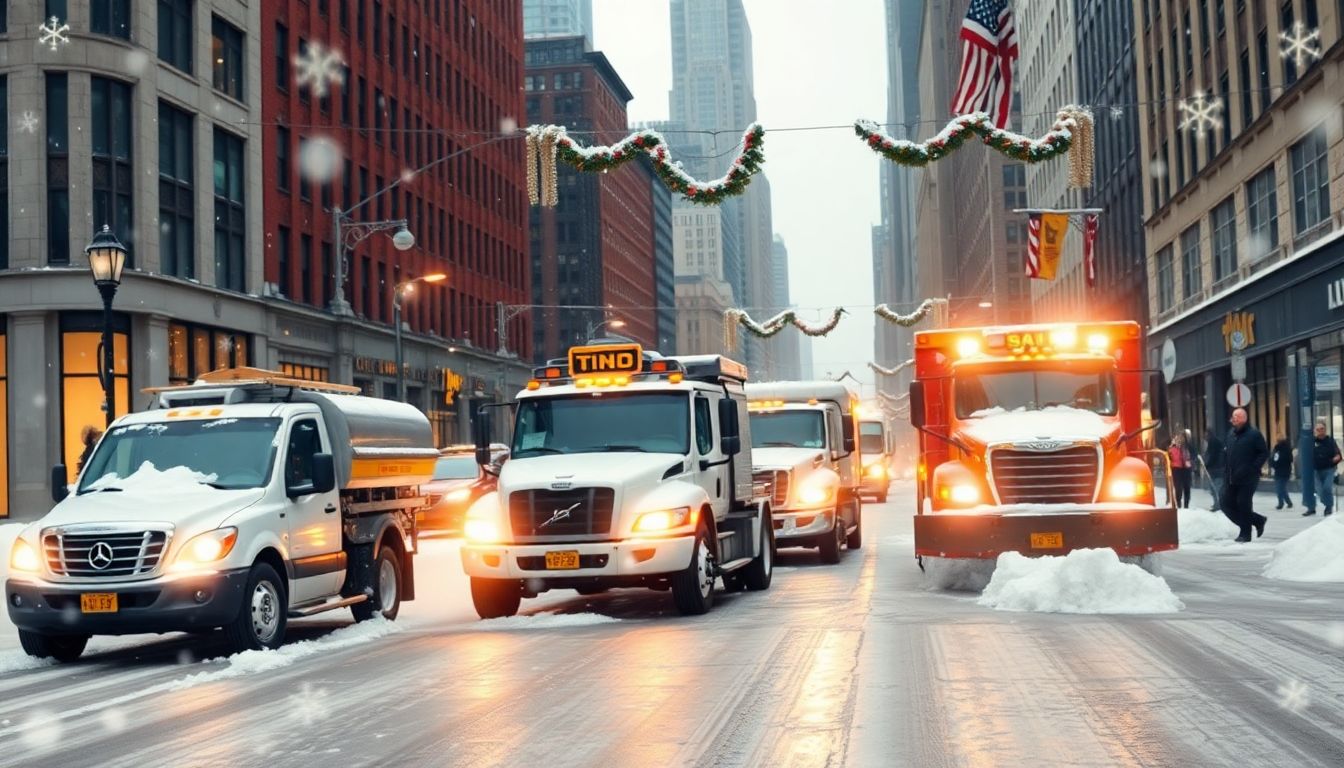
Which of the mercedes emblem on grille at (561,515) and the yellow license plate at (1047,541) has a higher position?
the mercedes emblem on grille at (561,515)

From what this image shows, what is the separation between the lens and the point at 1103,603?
14031mm

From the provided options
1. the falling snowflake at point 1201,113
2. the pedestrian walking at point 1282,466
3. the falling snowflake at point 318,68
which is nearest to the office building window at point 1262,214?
the falling snowflake at point 1201,113

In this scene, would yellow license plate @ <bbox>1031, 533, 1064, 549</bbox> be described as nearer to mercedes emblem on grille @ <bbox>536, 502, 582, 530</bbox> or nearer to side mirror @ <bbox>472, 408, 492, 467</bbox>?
mercedes emblem on grille @ <bbox>536, 502, 582, 530</bbox>

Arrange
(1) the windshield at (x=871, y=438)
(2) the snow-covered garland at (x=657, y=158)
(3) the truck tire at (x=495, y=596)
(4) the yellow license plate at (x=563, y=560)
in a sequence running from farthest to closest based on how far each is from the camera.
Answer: (1) the windshield at (x=871, y=438) → (2) the snow-covered garland at (x=657, y=158) → (3) the truck tire at (x=495, y=596) → (4) the yellow license plate at (x=563, y=560)

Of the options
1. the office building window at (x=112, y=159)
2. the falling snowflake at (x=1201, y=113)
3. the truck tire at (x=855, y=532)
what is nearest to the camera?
the truck tire at (x=855, y=532)

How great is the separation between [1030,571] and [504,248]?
219ft

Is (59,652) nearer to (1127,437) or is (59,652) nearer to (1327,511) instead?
(1127,437)

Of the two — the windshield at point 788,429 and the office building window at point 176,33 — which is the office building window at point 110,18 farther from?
the windshield at point 788,429

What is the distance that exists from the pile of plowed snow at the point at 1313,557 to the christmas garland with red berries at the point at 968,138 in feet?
31.4

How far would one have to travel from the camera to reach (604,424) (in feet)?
51.4

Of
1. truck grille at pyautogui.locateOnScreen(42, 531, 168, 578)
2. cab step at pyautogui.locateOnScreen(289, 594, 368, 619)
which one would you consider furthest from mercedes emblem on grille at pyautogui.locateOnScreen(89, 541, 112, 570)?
cab step at pyautogui.locateOnScreen(289, 594, 368, 619)

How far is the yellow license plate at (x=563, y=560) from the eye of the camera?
46.9ft

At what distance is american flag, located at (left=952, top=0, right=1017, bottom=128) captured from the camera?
25.4 m

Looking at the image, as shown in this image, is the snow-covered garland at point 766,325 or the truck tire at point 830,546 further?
the snow-covered garland at point 766,325
